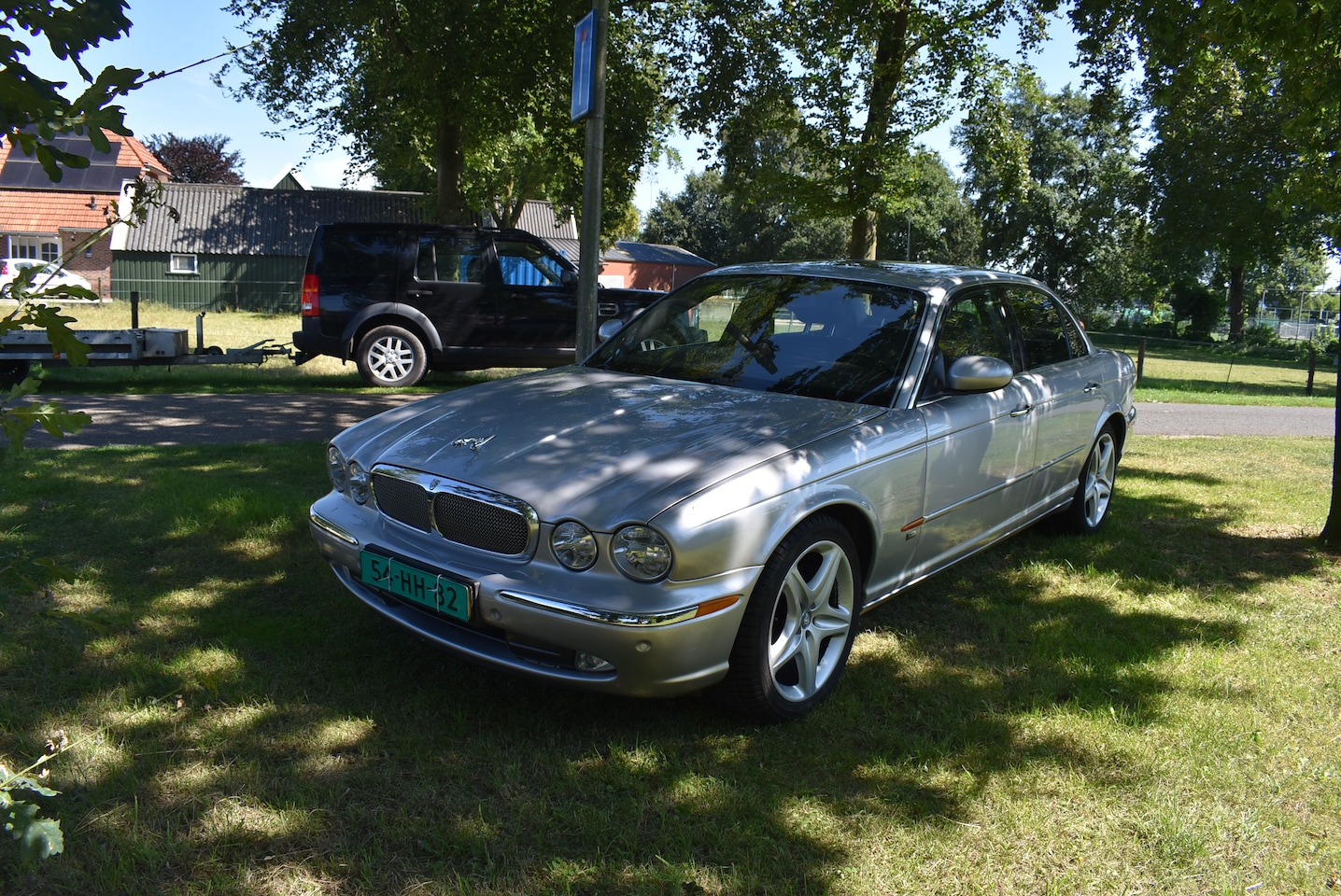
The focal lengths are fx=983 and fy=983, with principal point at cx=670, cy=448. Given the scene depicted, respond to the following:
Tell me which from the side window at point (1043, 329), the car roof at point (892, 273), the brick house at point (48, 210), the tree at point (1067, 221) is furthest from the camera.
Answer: the tree at point (1067, 221)

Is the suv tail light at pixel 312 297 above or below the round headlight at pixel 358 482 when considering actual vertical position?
above

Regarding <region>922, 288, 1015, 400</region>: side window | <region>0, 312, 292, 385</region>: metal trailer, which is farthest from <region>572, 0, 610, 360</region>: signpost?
<region>0, 312, 292, 385</region>: metal trailer

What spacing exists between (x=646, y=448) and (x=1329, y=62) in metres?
4.94

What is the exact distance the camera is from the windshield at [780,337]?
4.18 meters

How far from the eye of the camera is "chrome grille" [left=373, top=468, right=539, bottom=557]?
3.13 meters

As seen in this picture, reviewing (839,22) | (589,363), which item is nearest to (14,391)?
(589,363)

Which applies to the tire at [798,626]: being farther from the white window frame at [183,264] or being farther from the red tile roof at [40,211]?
the red tile roof at [40,211]

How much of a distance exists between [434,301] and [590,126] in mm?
5578

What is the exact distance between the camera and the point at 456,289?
11844 mm

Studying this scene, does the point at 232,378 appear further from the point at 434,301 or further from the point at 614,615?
the point at 614,615

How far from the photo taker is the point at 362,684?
3582 millimetres

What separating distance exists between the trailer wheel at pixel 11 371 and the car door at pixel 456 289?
402 centimetres

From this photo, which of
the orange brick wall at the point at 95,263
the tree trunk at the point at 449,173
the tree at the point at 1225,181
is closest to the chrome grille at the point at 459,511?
the tree trunk at the point at 449,173

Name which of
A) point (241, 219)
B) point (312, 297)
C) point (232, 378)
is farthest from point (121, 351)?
point (241, 219)
